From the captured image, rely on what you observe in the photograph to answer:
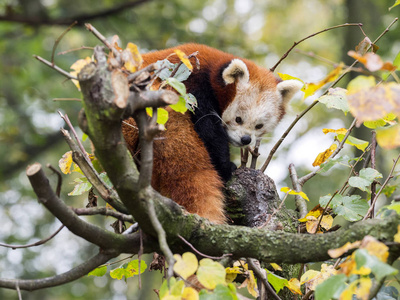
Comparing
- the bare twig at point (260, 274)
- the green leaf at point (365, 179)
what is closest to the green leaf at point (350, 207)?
the green leaf at point (365, 179)

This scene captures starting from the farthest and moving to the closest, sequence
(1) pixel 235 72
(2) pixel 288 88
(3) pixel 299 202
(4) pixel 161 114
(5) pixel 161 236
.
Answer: (2) pixel 288 88
(1) pixel 235 72
(3) pixel 299 202
(4) pixel 161 114
(5) pixel 161 236

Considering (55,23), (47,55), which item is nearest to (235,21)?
(47,55)

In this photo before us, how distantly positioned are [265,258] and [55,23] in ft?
19.0

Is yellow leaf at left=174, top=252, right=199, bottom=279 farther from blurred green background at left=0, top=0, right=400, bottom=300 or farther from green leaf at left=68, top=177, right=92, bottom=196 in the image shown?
blurred green background at left=0, top=0, right=400, bottom=300

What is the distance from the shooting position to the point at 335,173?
8.68 meters

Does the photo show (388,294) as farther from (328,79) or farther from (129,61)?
(129,61)

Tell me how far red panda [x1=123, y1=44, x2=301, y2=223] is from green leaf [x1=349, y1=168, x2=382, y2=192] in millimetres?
898

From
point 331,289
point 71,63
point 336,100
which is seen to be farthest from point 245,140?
point 71,63

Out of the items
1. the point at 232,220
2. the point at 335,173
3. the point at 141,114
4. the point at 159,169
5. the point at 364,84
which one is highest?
the point at 364,84

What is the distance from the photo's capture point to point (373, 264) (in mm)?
1342

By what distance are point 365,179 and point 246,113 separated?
1825 millimetres

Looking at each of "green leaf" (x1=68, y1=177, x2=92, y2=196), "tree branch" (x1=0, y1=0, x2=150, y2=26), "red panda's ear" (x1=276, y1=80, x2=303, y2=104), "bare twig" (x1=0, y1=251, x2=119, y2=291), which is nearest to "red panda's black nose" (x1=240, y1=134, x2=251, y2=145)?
"red panda's ear" (x1=276, y1=80, x2=303, y2=104)

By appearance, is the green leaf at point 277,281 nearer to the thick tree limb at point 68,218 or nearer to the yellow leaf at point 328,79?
the thick tree limb at point 68,218

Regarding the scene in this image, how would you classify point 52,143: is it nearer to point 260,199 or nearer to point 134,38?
point 134,38
